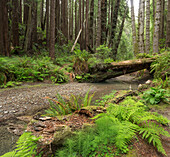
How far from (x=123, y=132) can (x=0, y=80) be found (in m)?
5.91

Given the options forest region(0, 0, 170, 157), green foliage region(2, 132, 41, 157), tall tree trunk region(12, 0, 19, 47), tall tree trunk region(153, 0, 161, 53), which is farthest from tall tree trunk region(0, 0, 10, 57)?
tall tree trunk region(153, 0, 161, 53)

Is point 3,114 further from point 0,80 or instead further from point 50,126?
point 0,80

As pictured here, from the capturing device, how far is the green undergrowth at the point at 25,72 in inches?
230

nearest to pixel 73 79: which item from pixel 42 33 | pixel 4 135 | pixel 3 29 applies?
pixel 4 135

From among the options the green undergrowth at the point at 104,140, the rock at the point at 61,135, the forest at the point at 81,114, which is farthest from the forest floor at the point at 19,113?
the rock at the point at 61,135

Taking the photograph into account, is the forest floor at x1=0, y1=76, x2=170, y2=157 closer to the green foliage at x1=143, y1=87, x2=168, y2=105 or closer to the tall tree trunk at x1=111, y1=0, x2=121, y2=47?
the green foliage at x1=143, y1=87, x2=168, y2=105

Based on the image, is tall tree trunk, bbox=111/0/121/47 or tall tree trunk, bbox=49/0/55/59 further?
tall tree trunk, bbox=111/0/121/47

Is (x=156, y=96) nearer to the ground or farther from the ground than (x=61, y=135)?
farther from the ground

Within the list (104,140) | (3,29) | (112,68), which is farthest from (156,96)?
(3,29)

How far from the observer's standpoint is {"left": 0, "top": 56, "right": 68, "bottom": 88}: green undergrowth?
584 cm

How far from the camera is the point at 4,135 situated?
8.50ft

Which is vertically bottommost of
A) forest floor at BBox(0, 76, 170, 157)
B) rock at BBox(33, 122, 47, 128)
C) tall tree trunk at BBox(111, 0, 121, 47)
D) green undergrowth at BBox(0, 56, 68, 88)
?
forest floor at BBox(0, 76, 170, 157)

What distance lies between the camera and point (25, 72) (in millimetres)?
6617

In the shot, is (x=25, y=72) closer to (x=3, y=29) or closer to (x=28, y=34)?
(x=3, y=29)
